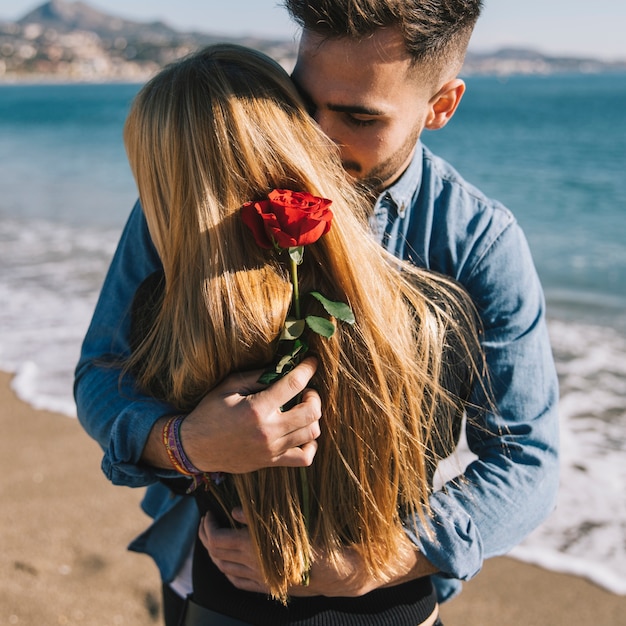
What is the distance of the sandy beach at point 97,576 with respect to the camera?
3.43 meters

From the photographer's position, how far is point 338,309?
5.09ft

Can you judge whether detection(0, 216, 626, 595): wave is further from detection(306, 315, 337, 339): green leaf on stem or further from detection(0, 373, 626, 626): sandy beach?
detection(306, 315, 337, 339): green leaf on stem

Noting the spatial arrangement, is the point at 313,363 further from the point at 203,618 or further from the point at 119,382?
the point at 203,618

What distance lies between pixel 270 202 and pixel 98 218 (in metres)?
13.0

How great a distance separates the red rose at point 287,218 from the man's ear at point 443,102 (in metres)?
0.89

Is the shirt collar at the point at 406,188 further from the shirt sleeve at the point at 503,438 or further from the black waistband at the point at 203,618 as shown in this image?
the black waistband at the point at 203,618

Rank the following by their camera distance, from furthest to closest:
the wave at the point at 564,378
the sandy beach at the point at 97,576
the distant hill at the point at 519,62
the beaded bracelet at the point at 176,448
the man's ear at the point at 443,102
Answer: the distant hill at the point at 519,62
the wave at the point at 564,378
the sandy beach at the point at 97,576
the man's ear at the point at 443,102
the beaded bracelet at the point at 176,448

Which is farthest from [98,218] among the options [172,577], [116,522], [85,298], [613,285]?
[172,577]

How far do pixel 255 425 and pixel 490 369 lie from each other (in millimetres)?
684

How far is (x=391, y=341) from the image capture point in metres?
1.65

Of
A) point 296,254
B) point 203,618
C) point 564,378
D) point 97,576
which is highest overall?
point 296,254

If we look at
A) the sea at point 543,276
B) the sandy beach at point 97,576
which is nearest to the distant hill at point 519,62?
the sea at point 543,276

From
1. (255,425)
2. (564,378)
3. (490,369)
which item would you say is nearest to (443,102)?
(490,369)

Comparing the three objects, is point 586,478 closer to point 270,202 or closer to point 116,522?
point 116,522
